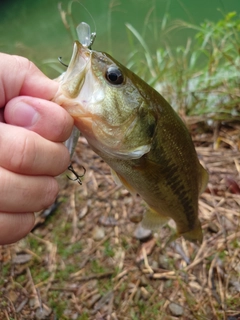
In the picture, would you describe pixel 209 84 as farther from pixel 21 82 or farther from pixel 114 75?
pixel 21 82

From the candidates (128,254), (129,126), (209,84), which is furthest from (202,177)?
(209,84)

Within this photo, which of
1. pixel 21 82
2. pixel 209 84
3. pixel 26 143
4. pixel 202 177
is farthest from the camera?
pixel 209 84

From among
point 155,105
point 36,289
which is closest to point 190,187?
point 155,105

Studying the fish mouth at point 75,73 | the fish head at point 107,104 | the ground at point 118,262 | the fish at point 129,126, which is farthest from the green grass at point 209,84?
the fish mouth at point 75,73

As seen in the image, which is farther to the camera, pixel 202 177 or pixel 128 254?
pixel 128 254

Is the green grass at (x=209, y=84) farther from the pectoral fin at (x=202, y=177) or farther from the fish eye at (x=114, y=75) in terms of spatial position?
the fish eye at (x=114, y=75)

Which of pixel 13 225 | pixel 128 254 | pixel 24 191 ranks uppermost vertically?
pixel 24 191
